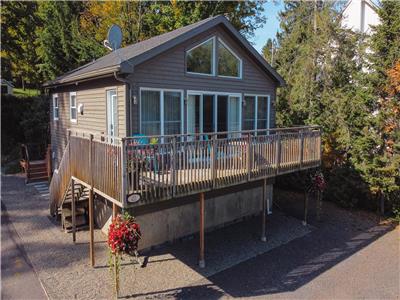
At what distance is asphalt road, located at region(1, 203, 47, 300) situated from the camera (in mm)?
5895

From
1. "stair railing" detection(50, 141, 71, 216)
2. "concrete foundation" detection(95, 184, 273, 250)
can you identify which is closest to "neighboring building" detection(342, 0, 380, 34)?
"concrete foundation" detection(95, 184, 273, 250)

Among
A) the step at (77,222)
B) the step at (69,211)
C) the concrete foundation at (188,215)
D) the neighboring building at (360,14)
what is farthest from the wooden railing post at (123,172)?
the neighboring building at (360,14)

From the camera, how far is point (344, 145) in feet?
38.4

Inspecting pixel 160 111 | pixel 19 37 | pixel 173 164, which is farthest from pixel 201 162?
pixel 19 37

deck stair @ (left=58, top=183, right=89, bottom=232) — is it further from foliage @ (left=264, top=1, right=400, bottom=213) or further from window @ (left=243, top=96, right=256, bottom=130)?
foliage @ (left=264, top=1, right=400, bottom=213)

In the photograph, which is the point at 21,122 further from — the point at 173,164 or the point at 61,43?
the point at 173,164

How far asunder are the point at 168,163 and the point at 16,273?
4208 millimetres

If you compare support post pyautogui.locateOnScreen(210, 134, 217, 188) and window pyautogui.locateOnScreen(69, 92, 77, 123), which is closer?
support post pyautogui.locateOnScreen(210, 134, 217, 188)

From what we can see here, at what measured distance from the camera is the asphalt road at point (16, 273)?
5.89 metres

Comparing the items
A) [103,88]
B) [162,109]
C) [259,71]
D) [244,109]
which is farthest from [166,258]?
[259,71]

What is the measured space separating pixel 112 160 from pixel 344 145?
947 centimetres

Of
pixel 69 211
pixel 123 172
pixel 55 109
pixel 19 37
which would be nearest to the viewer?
pixel 123 172

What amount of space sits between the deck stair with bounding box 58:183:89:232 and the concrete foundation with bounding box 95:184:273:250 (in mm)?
389

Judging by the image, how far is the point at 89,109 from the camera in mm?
10305
